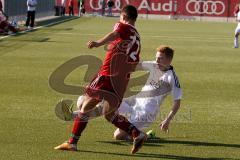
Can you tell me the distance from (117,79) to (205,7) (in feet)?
194

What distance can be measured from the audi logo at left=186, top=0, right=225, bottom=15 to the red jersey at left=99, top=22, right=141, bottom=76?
192 ft

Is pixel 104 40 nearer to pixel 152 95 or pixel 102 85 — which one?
pixel 102 85

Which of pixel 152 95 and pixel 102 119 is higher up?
pixel 152 95

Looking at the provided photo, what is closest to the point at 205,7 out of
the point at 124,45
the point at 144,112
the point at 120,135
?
the point at 144,112

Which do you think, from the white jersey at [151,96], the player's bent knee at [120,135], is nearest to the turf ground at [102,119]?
the player's bent knee at [120,135]

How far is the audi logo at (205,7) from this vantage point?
2628 inches

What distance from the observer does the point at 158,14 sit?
6700 cm

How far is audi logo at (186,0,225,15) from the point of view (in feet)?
219

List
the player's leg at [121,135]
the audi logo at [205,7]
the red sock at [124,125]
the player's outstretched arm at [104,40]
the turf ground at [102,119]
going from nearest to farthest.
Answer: the player's outstretched arm at [104,40], the red sock at [124,125], the turf ground at [102,119], the player's leg at [121,135], the audi logo at [205,7]

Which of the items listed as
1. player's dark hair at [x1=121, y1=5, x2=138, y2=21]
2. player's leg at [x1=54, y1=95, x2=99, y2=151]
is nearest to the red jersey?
player's dark hair at [x1=121, y1=5, x2=138, y2=21]

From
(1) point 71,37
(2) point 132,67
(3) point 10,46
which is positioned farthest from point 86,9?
(2) point 132,67

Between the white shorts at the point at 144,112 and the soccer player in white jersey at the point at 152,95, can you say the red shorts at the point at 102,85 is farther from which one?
the white shorts at the point at 144,112

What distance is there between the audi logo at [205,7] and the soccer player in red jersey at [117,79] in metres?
58.6

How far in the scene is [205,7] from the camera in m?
67.0
